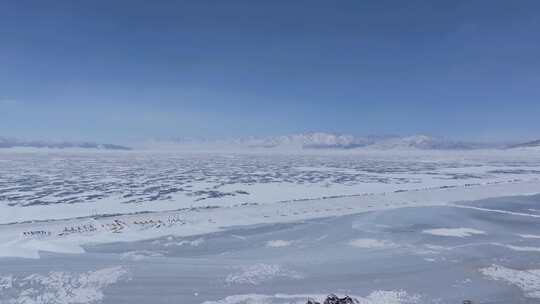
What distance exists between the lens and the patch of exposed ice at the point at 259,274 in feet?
31.1

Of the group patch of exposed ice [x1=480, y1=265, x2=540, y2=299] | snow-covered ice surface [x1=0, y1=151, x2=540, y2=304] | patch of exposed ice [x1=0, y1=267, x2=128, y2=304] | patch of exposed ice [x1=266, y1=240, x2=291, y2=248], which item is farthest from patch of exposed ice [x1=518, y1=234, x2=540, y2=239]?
patch of exposed ice [x1=0, y1=267, x2=128, y2=304]

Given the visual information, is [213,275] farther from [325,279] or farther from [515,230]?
[515,230]

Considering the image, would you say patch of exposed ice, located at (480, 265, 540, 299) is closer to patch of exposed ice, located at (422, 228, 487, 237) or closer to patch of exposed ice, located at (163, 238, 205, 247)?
patch of exposed ice, located at (422, 228, 487, 237)

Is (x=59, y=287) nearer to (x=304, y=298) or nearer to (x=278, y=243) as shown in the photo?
(x=304, y=298)

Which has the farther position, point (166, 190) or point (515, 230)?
point (166, 190)

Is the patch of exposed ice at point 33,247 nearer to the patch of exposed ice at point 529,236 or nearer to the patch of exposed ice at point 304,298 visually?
the patch of exposed ice at point 304,298

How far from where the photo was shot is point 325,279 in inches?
378

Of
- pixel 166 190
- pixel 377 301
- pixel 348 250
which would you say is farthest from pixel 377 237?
pixel 166 190

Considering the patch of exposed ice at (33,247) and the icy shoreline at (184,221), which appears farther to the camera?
the icy shoreline at (184,221)

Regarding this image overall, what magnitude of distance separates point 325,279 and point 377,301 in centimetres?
155

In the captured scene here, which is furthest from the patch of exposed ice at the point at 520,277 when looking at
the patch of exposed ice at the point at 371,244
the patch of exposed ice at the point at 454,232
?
the patch of exposed ice at the point at 454,232

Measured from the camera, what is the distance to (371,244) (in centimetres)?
1291

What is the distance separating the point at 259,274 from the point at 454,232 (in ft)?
26.9

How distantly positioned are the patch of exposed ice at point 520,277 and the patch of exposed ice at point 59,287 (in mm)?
8955
